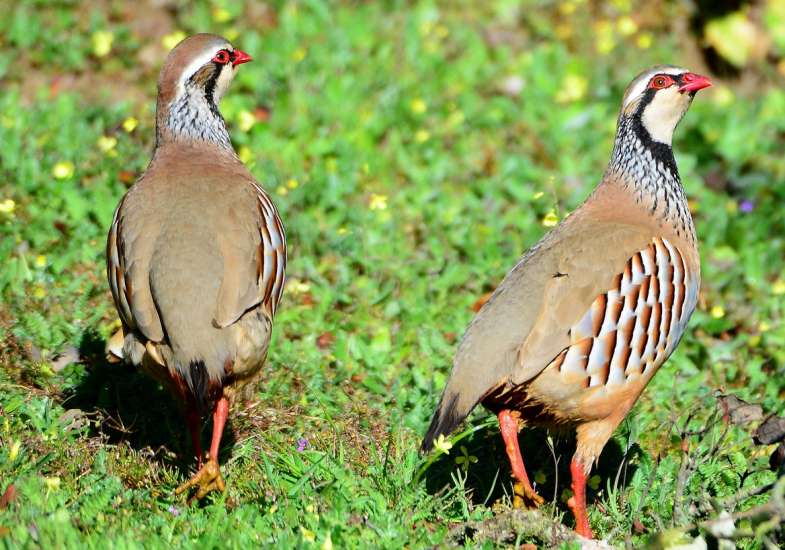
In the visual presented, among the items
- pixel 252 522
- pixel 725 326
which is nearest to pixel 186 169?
pixel 252 522

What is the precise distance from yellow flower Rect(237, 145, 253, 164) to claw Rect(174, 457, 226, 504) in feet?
8.86

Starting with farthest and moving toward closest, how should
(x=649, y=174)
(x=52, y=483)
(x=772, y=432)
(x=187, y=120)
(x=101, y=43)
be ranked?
(x=101, y=43), (x=187, y=120), (x=649, y=174), (x=52, y=483), (x=772, y=432)

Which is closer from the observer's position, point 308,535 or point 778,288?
point 308,535

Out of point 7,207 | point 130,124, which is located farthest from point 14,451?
point 130,124

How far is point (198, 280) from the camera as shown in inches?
155

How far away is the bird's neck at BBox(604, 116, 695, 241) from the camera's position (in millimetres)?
4570

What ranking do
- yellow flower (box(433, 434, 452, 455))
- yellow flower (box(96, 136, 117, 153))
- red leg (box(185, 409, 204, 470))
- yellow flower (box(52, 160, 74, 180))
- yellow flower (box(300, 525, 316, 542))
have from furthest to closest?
yellow flower (box(96, 136, 117, 153)) < yellow flower (box(52, 160, 74, 180)) < red leg (box(185, 409, 204, 470)) < yellow flower (box(433, 434, 452, 455)) < yellow flower (box(300, 525, 316, 542))

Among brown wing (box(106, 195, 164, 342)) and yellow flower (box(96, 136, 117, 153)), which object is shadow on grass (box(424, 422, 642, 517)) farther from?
yellow flower (box(96, 136, 117, 153))

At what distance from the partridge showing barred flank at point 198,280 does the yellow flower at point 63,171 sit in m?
1.39

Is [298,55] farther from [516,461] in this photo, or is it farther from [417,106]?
[516,461]

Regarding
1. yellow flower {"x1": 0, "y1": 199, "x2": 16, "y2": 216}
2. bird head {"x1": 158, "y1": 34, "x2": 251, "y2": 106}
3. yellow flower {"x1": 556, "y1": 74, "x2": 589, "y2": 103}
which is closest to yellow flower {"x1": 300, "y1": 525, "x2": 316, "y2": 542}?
bird head {"x1": 158, "y1": 34, "x2": 251, "y2": 106}

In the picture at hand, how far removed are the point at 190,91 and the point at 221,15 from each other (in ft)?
9.26

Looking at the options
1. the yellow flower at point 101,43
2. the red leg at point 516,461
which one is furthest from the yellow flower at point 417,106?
the red leg at point 516,461

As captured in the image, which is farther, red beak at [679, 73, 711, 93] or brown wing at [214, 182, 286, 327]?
red beak at [679, 73, 711, 93]
